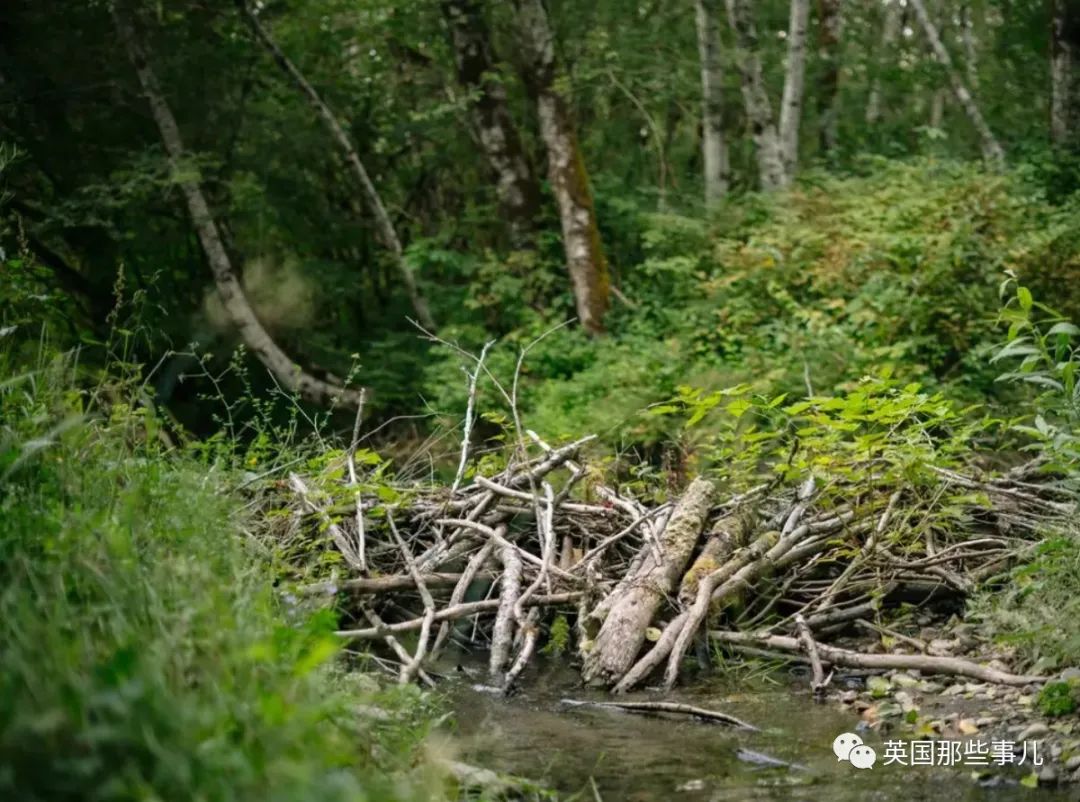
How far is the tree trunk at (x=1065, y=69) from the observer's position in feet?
48.2

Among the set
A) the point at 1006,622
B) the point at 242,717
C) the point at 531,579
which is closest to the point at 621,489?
the point at 531,579

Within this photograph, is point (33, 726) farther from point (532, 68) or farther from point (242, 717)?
point (532, 68)

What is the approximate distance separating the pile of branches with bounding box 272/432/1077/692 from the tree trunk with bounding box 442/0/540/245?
8707mm

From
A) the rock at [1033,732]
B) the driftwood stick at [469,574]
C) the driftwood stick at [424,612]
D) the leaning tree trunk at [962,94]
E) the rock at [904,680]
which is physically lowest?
the rock at [904,680]

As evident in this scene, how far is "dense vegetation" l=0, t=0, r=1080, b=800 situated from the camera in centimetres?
664

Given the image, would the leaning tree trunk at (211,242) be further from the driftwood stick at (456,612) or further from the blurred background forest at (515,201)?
the driftwood stick at (456,612)

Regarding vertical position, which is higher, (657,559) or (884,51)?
(884,51)

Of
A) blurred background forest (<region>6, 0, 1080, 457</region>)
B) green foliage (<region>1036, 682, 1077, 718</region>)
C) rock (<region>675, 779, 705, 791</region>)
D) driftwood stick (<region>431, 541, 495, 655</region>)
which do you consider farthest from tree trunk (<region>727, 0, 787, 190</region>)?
rock (<region>675, 779, 705, 791</region>)

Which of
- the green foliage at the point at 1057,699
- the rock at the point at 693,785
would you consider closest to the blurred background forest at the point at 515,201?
the green foliage at the point at 1057,699

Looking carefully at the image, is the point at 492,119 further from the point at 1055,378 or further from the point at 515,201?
the point at 1055,378

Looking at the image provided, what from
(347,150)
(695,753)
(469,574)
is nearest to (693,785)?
(695,753)

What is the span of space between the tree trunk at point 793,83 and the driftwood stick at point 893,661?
10.2 meters

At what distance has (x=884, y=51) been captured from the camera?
21312mm

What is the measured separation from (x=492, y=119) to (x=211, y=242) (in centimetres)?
390
